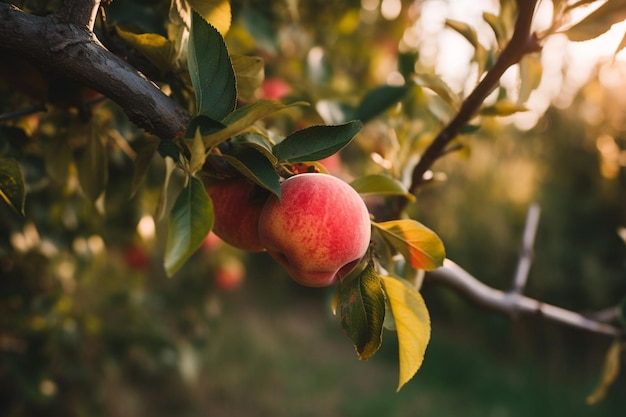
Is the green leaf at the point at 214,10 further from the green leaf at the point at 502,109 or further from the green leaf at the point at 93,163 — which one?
the green leaf at the point at 502,109

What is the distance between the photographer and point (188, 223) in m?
0.41

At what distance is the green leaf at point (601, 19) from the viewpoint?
0.50 m

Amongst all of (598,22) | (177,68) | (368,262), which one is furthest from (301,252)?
(598,22)

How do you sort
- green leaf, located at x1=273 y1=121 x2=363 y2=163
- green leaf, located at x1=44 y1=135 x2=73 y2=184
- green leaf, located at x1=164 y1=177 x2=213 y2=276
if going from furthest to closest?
green leaf, located at x1=44 y1=135 x2=73 y2=184
green leaf, located at x1=273 y1=121 x2=363 y2=163
green leaf, located at x1=164 y1=177 x2=213 y2=276

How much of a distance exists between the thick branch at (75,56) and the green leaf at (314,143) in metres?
0.12

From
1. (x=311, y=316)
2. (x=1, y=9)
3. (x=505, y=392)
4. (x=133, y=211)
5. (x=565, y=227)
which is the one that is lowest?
(x=311, y=316)

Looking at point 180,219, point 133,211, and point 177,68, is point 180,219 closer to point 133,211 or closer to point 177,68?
point 177,68

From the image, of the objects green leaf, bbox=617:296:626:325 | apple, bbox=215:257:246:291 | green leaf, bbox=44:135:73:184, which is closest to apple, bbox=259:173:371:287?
green leaf, bbox=44:135:73:184

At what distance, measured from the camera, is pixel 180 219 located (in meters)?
0.41

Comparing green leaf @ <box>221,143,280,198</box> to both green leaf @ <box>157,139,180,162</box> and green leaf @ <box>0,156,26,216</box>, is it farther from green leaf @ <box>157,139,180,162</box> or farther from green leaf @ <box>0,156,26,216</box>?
green leaf @ <box>0,156,26,216</box>

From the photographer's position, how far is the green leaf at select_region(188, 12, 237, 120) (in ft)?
1.56

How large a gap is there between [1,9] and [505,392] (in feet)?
10.6

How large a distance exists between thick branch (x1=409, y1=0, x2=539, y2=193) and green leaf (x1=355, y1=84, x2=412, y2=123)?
16 cm

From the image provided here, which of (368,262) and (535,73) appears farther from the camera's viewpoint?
(535,73)
